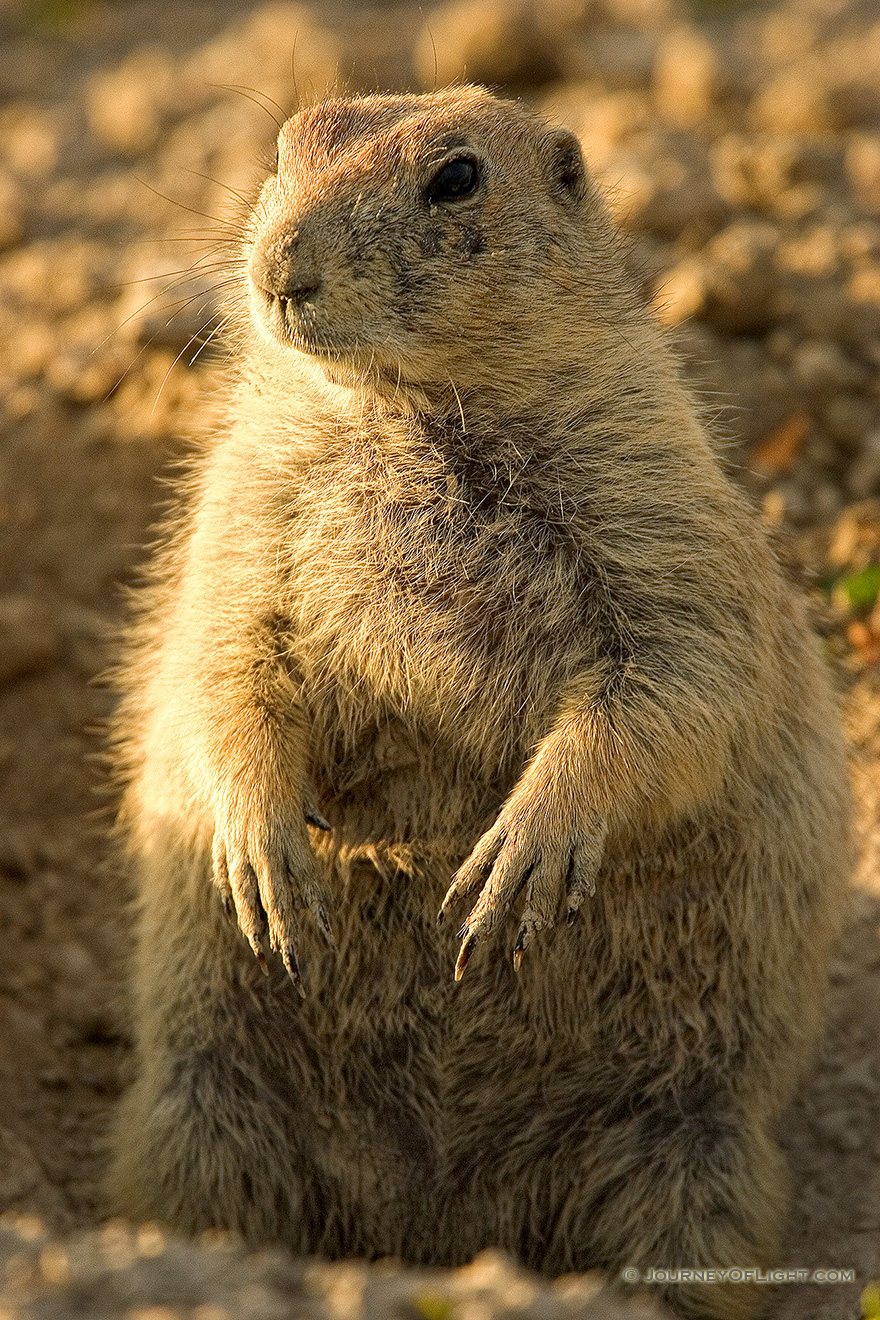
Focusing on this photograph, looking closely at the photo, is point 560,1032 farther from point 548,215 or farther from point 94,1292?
point 548,215

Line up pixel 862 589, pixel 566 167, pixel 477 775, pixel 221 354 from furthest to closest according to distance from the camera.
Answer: pixel 221 354 < pixel 862 589 < pixel 566 167 < pixel 477 775

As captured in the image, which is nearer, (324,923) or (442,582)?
(324,923)

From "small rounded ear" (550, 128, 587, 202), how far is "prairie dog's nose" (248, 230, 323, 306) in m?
0.91

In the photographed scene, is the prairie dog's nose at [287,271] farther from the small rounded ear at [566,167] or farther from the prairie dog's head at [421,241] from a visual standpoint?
the small rounded ear at [566,167]

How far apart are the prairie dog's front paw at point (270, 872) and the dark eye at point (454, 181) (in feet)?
5.20

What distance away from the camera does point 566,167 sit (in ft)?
14.3

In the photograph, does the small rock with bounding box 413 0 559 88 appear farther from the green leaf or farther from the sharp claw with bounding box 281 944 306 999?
the sharp claw with bounding box 281 944 306 999

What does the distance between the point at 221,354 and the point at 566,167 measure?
254cm

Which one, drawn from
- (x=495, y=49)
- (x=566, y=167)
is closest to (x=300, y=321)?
(x=566, y=167)

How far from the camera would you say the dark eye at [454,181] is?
3.94 meters

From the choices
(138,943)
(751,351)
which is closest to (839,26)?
(751,351)

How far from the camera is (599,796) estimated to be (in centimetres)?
385

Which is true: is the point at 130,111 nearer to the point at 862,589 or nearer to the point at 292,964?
the point at 862,589

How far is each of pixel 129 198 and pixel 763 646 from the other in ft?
15.6
